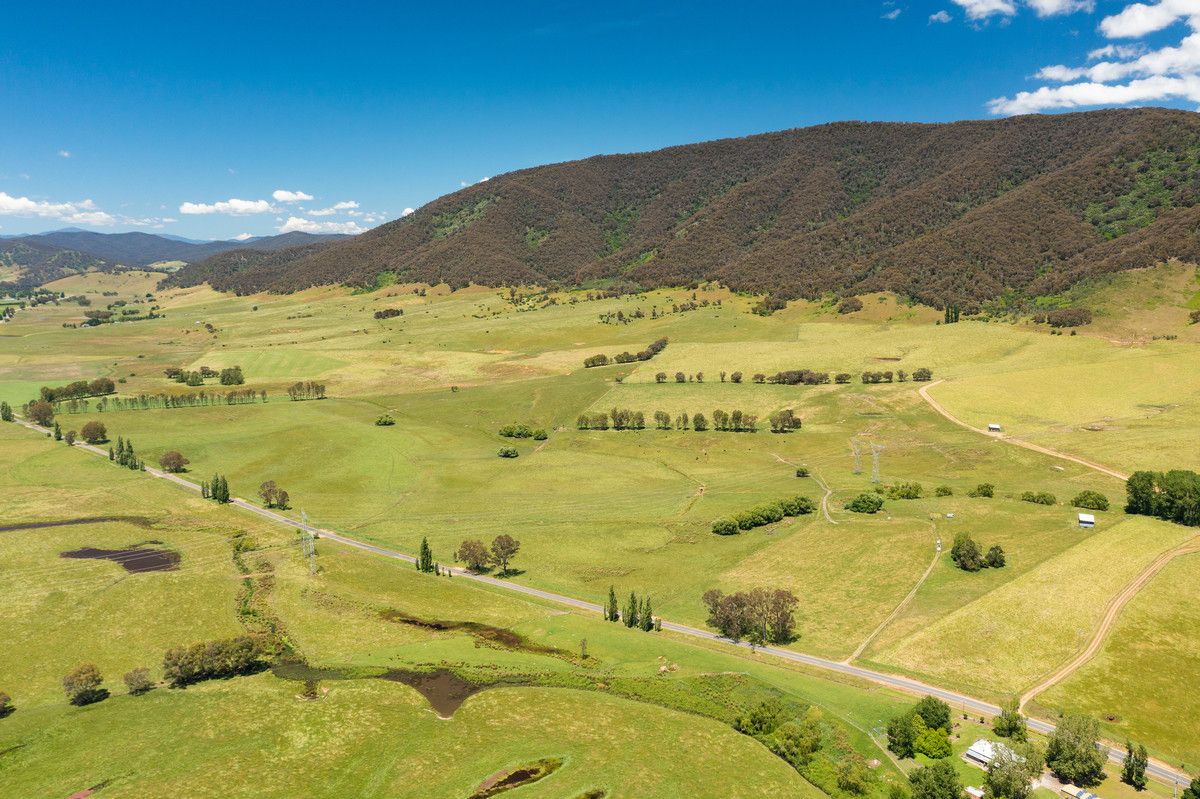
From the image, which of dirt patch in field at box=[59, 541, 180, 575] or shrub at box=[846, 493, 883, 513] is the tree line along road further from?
shrub at box=[846, 493, 883, 513]

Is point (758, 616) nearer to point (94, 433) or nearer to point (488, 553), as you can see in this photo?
point (488, 553)

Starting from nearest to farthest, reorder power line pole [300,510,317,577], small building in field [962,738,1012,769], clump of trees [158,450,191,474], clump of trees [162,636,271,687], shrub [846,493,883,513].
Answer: small building in field [962,738,1012,769] < clump of trees [162,636,271,687] < power line pole [300,510,317,577] < shrub [846,493,883,513] < clump of trees [158,450,191,474]

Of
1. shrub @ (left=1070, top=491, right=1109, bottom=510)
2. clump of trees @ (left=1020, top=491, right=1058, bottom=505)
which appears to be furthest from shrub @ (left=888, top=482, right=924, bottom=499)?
shrub @ (left=1070, top=491, right=1109, bottom=510)

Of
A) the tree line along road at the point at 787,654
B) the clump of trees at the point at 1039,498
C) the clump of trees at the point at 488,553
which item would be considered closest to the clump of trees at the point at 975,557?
the clump of trees at the point at 1039,498

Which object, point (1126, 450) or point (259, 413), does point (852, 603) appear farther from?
point (259, 413)

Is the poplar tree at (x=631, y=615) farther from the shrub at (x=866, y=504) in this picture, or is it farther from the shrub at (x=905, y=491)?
the shrub at (x=905, y=491)
